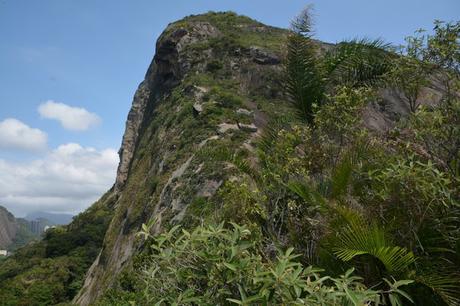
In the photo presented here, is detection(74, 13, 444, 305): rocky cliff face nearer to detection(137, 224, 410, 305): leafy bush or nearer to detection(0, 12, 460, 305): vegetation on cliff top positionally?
detection(0, 12, 460, 305): vegetation on cliff top

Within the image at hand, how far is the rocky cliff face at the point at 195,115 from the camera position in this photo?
74.0 feet

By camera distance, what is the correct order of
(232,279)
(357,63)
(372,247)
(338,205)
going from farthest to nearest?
(357,63), (338,205), (372,247), (232,279)

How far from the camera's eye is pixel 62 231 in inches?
2363

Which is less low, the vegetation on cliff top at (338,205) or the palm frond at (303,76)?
the palm frond at (303,76)

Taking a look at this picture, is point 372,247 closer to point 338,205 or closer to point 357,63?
point 338,205

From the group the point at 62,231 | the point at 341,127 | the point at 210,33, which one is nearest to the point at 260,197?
the point at 341,127

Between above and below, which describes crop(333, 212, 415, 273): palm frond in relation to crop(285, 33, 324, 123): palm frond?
below

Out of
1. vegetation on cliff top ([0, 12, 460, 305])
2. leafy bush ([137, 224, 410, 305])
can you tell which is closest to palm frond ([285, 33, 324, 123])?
vegetation on cliff top ([0, 12, 460, 305])

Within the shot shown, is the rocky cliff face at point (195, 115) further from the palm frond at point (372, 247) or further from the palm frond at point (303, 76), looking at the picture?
the palm frond at point (372, 247)

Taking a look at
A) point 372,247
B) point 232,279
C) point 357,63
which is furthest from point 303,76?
point 232,279

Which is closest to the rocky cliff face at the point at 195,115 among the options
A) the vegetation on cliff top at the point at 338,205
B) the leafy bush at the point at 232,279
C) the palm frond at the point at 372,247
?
the vegetation on cliff top at the point at 338,205

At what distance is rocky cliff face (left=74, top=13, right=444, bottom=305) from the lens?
2256cm

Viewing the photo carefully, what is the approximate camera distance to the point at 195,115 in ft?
103

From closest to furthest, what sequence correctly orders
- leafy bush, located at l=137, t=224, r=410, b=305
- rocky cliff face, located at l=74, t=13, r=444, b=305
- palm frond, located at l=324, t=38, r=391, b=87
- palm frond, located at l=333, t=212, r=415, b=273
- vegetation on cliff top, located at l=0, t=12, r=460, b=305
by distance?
leafy bush, located at l=137, t=224, r=410, b=305 → vegetation on cliff top, located at l=0, t=12, r=460, b=305 → palm frond, located at l=333, t=212, r=415, b=273 → palm frond, located at l=324, t=38, r=391, b=87 → rocky cliff face, located at l=74, t=13, r=444, b=305
